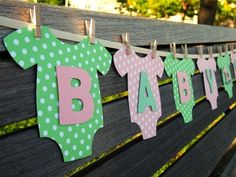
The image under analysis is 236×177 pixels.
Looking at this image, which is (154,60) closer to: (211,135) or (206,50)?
(206,50)

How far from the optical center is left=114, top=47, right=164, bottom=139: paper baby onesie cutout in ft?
4.90

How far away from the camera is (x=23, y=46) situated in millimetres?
967

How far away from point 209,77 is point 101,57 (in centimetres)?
161

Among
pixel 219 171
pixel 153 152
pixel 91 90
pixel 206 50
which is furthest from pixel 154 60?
pixel 219 171

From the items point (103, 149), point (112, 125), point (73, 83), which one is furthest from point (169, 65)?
point (73, 83)

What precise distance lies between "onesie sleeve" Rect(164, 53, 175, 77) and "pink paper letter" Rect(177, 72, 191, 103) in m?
0.10

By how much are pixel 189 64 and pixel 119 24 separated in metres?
0.84

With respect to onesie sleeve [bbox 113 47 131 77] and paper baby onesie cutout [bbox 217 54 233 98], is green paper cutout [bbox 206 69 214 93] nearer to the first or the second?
paper baby onesie cutout [bbox 217 54 233 98]

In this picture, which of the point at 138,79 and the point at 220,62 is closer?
the point at 138,79

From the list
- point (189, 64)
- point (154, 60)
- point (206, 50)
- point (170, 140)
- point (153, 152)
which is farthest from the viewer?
point (206, 50)

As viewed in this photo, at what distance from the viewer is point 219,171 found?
3523mm

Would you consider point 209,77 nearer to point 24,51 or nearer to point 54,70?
point 54,70

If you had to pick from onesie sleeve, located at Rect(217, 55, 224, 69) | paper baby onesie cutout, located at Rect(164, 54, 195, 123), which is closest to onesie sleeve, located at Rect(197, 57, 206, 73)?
paper baby onesie cutout, located at Rect(164, 54, 195, 123)

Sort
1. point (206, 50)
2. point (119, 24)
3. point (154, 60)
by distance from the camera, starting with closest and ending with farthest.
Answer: point (119, 24), point (154, 60), point (206, 50)
